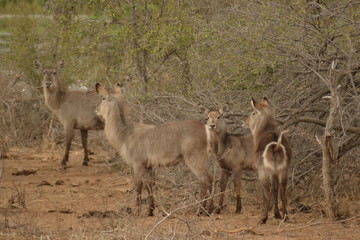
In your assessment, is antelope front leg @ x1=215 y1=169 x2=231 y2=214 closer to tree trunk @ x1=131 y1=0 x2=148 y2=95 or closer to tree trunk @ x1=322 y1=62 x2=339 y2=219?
tree trunk @ x1=322 y1=62 x2=339 y2=219

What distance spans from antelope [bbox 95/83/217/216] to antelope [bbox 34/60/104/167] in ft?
14.2

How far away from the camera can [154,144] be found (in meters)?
9.38

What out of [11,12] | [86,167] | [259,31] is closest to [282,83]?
[259,31]

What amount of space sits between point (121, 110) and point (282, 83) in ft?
7.10

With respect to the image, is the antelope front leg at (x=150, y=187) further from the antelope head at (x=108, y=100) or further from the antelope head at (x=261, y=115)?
the antelope head at (x=261, y=115)

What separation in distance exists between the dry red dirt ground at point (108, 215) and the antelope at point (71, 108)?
0.62m

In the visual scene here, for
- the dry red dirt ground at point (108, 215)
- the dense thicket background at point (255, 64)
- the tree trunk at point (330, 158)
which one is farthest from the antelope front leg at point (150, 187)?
the tree trunk at point (330, 158)

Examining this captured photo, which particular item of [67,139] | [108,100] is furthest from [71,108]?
[108,100]

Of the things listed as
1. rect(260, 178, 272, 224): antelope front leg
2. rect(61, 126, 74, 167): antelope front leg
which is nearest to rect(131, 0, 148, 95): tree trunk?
rect(61, 126, 74, 167): antelope front leg

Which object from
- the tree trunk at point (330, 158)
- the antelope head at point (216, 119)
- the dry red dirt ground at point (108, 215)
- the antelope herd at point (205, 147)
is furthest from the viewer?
the antelope head at point (216, 119)

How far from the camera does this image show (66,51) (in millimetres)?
15203

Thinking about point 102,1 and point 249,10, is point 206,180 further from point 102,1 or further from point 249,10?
point 102,1

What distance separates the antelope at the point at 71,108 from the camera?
14.1 meters

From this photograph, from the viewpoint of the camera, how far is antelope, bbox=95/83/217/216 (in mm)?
9125
